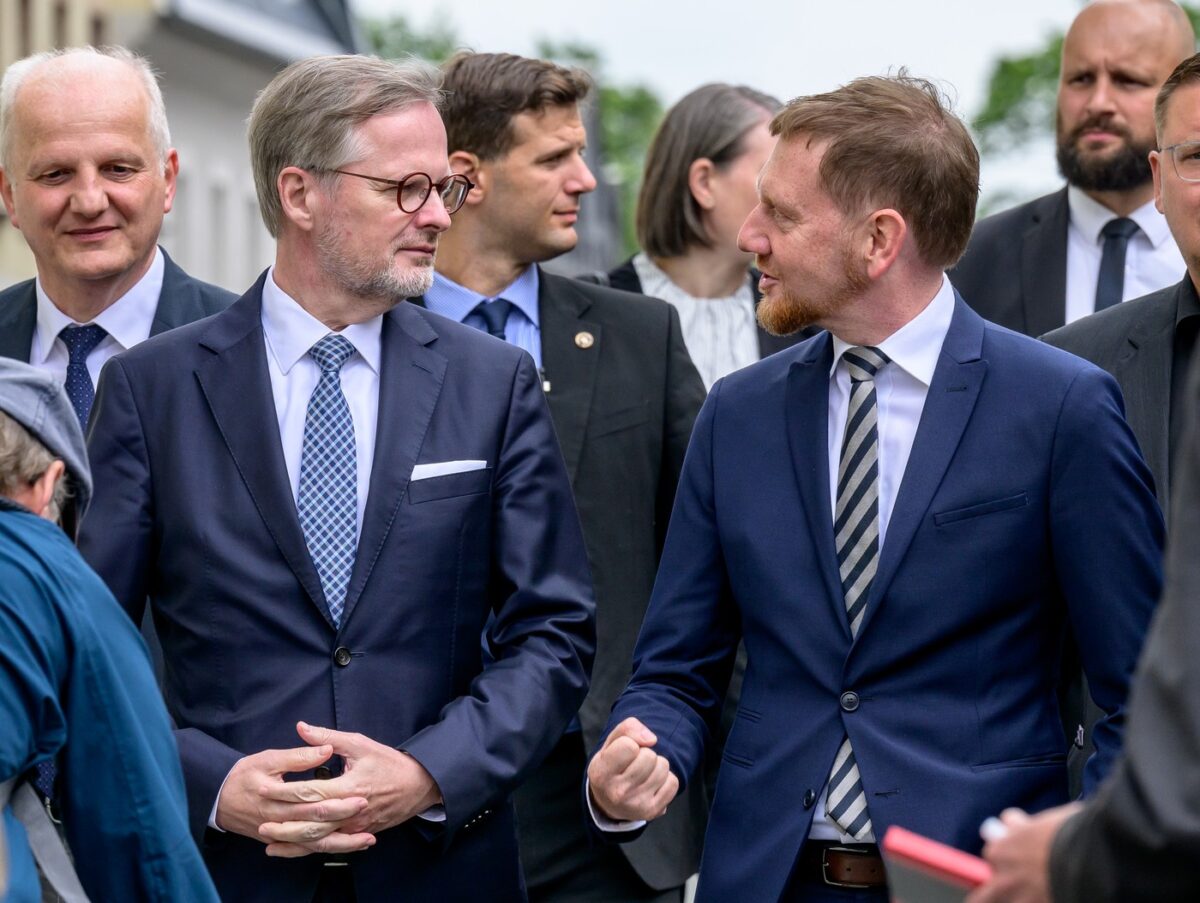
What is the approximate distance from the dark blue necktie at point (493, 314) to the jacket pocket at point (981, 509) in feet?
7.30

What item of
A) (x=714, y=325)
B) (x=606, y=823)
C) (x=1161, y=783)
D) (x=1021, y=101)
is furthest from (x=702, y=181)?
(x=1021, y=101)

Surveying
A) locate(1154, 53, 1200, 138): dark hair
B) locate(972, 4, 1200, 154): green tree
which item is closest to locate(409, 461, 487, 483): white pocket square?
locate(1154, 53, 1200, 138): dark hair

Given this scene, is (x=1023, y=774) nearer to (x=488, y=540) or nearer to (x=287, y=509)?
(x=488, y=540)

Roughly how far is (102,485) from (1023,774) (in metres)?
1.99

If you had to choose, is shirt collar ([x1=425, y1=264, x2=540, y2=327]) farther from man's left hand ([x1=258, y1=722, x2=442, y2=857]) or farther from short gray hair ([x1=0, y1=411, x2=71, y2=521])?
short gray hair ([x1=0, y1=411, x2=71, y2=521])

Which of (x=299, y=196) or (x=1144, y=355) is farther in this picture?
(x=1144, y=355)

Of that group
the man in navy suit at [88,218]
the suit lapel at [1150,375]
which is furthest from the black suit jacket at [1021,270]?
→ the man in navy suit at [88,218]

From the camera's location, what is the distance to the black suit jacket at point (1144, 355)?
17.1 feet

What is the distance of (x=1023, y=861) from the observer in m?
2.90

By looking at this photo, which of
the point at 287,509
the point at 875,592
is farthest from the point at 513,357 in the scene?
the point at 875,592

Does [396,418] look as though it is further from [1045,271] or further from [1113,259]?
[1113,259]

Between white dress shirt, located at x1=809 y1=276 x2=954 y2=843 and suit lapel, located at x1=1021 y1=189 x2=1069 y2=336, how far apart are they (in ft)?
8.14

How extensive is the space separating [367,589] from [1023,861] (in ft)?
6.50

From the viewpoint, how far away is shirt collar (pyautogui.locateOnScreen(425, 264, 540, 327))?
20.4 ft
